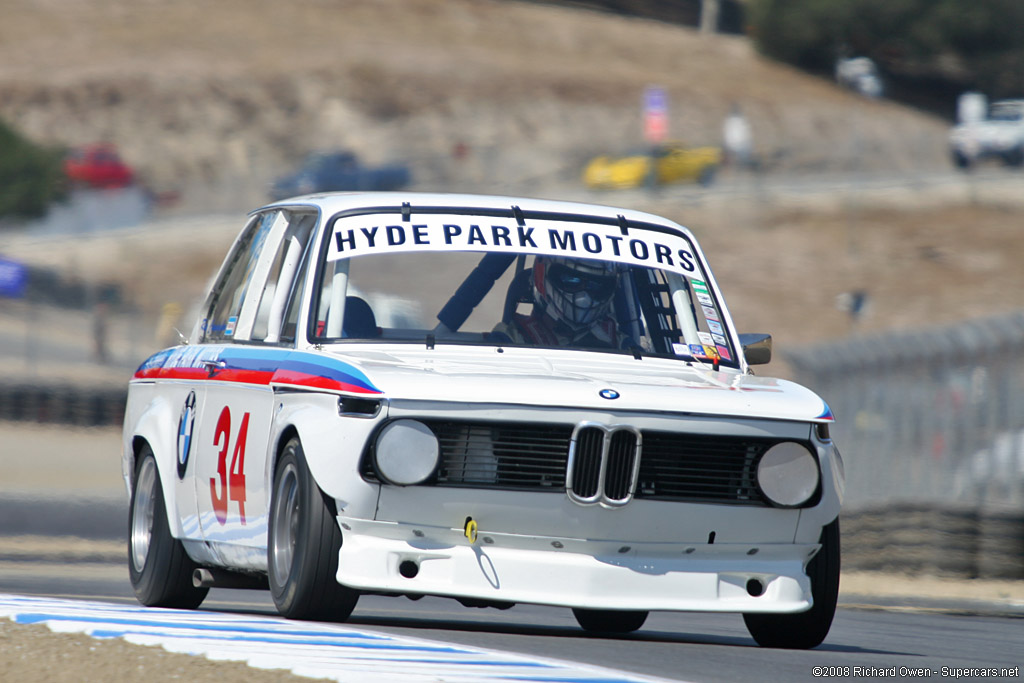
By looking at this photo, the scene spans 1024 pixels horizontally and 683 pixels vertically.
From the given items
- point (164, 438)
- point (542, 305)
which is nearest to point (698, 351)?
Answer: point (542, 305)

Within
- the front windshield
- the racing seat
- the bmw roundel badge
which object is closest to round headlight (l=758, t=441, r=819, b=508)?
the front windshield

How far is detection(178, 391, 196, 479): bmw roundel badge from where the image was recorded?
8430mm

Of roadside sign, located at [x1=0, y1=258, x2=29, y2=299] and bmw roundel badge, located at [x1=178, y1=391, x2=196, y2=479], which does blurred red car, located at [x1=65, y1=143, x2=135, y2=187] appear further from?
bmw roundel badge, located at [x1=178, y1=391, x2=196, y2=479]

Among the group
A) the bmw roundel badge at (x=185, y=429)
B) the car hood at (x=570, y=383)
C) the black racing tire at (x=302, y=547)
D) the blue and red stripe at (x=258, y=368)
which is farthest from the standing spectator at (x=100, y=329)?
the black racing tire at (x=302, y=547)

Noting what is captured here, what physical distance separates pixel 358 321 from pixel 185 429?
1.11 m

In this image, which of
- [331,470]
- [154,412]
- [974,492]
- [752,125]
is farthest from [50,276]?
[752,125]

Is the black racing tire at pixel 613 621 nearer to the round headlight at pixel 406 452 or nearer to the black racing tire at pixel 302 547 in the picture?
the black racing tire at pixel 302 547

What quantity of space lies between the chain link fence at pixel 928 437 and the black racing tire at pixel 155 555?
311 inches

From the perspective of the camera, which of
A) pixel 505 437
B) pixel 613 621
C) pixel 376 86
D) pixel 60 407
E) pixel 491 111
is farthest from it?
pixel 376 86

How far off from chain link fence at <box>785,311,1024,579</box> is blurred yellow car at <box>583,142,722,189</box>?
3869 centimetres

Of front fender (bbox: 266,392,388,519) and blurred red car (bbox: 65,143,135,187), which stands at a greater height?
front fender (bbox: 266,392,388,519)

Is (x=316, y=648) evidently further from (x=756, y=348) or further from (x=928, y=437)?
(x=928, y=437)

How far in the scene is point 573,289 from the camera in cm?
827

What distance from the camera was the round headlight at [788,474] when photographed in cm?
718
